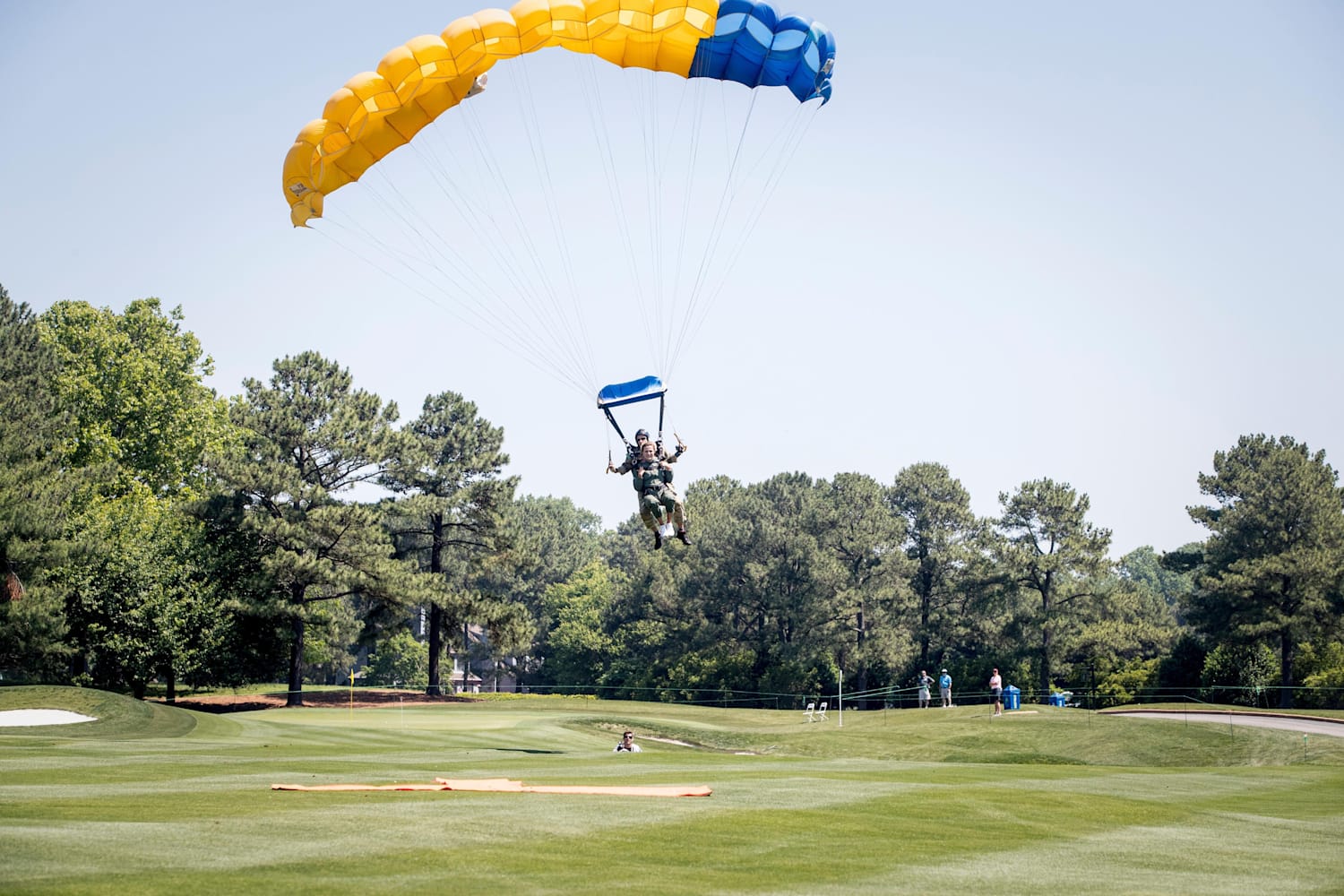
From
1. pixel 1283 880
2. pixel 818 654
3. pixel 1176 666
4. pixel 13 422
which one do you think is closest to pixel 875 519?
pixel 818 654

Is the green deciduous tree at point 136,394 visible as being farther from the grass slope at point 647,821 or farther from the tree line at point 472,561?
the grass slope at point 647,821

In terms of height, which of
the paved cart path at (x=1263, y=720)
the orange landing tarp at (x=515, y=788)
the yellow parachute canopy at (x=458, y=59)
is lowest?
the paved cart path at (x=1263, y=720)

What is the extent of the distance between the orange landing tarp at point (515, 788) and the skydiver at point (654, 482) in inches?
207

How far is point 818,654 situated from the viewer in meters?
67.9

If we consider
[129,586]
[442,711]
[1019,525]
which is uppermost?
[1019,525]

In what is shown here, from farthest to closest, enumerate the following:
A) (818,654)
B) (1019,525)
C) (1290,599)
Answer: (818,654), (1019,525), (1290,599)

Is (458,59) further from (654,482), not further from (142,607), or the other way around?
(142,607)

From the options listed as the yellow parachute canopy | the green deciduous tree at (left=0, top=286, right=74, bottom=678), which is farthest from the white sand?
the yellow parachute canopy

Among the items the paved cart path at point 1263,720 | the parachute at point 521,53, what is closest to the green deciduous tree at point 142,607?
the parachute at point 521,53

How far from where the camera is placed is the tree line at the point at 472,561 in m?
48.2

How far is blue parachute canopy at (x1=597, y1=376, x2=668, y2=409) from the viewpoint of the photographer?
24.0 meters

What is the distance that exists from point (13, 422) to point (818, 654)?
41505 mm

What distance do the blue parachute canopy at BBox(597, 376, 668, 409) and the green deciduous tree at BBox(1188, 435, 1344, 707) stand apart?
37216mm

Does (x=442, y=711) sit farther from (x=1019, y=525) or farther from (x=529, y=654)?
(x=529, y=654)
